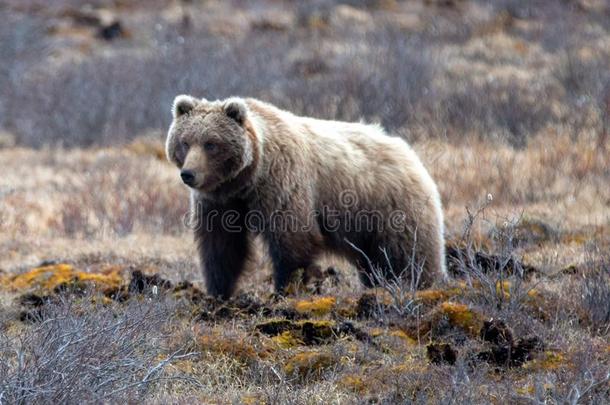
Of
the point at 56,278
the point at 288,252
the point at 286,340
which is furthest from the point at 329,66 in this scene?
the point at 286,340

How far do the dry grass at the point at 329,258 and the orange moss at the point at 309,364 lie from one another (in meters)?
0.01

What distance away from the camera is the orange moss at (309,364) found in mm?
5164

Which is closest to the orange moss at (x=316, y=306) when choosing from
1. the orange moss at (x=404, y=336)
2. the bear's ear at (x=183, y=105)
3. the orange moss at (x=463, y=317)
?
the orange moss at (x=404, y=336)

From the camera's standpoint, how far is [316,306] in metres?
6.33

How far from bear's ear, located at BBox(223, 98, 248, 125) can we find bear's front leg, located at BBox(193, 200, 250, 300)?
579 millimetres

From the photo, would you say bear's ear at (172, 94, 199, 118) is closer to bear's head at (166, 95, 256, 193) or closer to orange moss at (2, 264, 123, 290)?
bear's head at (166, 95, 256, 193)

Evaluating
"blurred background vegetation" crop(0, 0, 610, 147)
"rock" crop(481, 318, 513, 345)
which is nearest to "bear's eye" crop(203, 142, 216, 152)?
"rock" crop(481, 318, 513, 345)

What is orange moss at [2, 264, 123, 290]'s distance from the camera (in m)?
7.23

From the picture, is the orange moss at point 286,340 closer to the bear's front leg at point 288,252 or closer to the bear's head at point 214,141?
the bear's front leg at point 288,252

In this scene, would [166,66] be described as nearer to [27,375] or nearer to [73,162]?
[73,162]

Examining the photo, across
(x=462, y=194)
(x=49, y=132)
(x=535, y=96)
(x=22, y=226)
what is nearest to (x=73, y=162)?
(x=49, y=132)

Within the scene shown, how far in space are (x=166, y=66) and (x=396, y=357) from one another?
46.4 feet

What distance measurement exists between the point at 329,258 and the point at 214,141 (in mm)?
1421

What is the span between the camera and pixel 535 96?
16016mm
